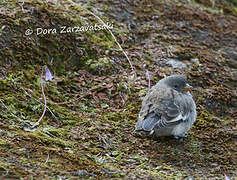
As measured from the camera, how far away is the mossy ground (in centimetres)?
459

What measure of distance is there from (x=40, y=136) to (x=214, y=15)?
5.73 m

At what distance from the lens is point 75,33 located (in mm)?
7086

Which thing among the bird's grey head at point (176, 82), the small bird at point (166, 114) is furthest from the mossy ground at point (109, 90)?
Result: the bird's grey head at point (176, 82)

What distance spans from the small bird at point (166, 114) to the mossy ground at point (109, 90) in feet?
0.68

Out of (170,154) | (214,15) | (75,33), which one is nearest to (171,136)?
(170,154)

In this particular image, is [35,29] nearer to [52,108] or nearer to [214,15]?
[52,108]

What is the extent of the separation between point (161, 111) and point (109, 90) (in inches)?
47.4

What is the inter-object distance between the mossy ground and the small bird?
8.2 inches

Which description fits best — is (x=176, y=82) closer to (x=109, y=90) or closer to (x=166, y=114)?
(x=166, y=114)

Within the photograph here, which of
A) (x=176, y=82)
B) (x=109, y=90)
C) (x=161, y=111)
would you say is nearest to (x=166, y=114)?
(x=161, y=111)

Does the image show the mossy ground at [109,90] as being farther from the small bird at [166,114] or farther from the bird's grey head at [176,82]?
the bird's grey head at [176,82]

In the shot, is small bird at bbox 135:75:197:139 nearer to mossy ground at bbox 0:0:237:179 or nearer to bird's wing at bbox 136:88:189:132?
bird's wing at bbox 136:88:189:132

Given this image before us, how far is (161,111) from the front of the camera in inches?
218

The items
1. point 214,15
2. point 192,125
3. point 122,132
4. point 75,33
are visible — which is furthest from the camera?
point 214,15
